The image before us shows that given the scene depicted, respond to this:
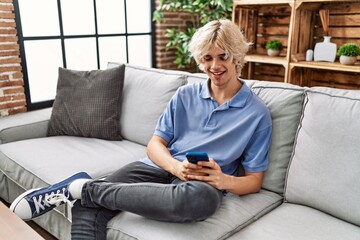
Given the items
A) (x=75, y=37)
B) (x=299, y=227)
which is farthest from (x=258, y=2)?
(x=299, y=227)

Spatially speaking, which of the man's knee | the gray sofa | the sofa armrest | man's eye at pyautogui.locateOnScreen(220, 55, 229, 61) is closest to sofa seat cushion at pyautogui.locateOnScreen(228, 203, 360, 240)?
the gray sofa

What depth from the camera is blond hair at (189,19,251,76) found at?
1.47 metres

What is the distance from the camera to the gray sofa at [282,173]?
4.12ft

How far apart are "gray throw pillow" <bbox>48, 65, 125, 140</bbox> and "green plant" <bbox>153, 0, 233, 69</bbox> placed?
132 centimetres

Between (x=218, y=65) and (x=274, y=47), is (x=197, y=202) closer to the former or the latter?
(x=218, y=65)

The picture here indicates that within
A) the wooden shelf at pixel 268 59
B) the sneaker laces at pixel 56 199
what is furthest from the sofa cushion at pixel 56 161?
the wooden shelf at pixel 268 59

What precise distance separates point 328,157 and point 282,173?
0.22 metres

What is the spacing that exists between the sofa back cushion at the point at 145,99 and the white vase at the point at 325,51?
4.19 feet

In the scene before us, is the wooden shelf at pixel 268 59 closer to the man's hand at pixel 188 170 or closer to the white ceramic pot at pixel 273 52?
the white ceramic pot at pixel 273 52

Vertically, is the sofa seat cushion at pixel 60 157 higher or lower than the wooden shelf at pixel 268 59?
lower

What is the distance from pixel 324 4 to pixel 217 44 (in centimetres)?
179

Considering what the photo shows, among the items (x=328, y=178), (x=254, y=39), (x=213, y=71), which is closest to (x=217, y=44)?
(x=213, y=71)

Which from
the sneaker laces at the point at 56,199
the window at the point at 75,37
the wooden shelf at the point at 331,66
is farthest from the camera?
the window at the point at 75,37

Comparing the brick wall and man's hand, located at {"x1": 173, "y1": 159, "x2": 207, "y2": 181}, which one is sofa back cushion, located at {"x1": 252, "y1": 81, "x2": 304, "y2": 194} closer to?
man's hand, located at {"x1": 173, "y1": 159, "x2": 207, "y2": 181}
